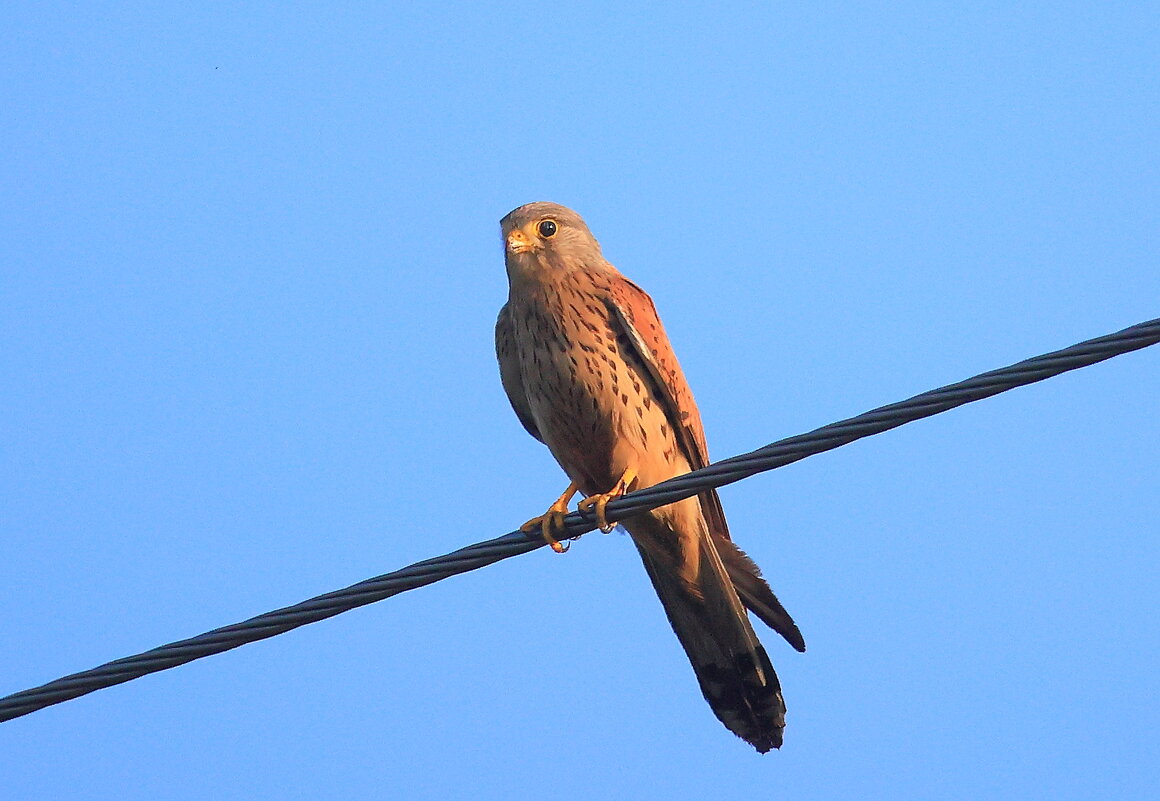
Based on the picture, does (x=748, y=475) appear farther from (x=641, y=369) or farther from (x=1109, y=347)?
(x=641, y=369)

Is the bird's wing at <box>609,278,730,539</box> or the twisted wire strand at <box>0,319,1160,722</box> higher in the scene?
the bird's wing at <box>609,278,730,539</box>

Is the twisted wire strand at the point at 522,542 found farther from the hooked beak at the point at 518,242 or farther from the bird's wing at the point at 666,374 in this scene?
the hooked beak at the point at 518,242

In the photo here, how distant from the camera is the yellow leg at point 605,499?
3.81m

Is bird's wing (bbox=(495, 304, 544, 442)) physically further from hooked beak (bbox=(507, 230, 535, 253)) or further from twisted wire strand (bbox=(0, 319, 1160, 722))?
twisted wire strand (bbox=(0, 319, 1160, 722))

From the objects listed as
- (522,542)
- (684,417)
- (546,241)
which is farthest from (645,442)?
(522,542)

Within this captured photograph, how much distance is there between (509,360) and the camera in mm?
5012

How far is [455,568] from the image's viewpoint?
312 centimetres

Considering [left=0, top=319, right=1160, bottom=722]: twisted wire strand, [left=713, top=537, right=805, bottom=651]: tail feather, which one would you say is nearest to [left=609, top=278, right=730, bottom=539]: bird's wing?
[left=713, top=537, right=805, bottom=651]: tail feather

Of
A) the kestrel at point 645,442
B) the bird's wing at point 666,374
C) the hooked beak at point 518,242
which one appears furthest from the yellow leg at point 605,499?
the hooked beak at point 518,242

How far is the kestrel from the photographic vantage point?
4.64 meters

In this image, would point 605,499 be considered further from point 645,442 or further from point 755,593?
point 755,593

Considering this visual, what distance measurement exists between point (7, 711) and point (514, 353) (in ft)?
7.69

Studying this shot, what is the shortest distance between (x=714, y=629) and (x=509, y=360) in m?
1.17

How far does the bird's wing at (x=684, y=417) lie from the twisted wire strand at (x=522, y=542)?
4.78ft
